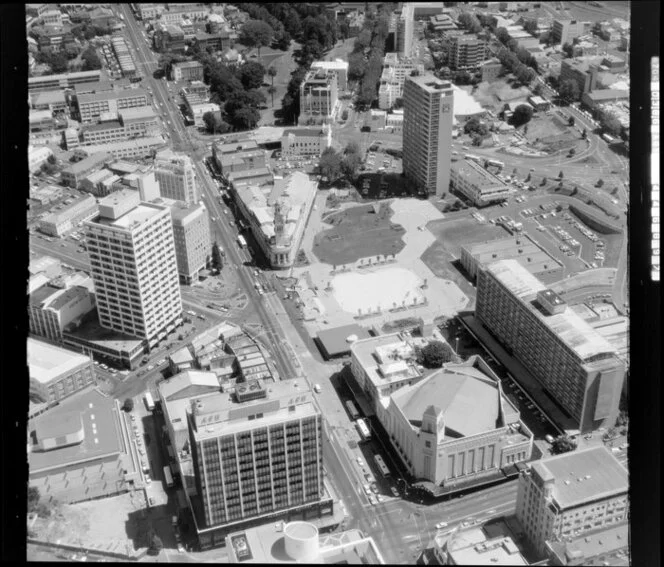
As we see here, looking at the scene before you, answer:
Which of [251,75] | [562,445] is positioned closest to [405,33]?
[251,75]

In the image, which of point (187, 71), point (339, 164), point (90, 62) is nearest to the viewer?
point (339, 164)

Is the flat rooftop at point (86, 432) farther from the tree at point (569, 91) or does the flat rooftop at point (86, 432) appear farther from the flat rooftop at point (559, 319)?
the tree at point (569, 91)

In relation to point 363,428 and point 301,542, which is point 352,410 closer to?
point 363,428

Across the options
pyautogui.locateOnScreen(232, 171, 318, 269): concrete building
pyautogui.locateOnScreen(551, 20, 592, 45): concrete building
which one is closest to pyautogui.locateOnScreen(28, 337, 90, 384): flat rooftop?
pyautogui.locateOnScreen(232, 171, 318, 269): concrete building

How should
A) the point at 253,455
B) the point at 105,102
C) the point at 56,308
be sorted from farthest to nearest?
the point at 105,102 → the point at 56,308 → the point at 253,455

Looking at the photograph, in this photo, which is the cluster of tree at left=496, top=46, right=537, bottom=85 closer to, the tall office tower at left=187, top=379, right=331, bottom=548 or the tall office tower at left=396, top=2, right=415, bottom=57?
the tall office tower at left=396, top=2, right=415, bottom=57

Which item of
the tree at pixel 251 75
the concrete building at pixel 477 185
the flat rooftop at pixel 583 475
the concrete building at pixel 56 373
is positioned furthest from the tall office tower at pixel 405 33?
the flat rooftop at pixel 583 475
